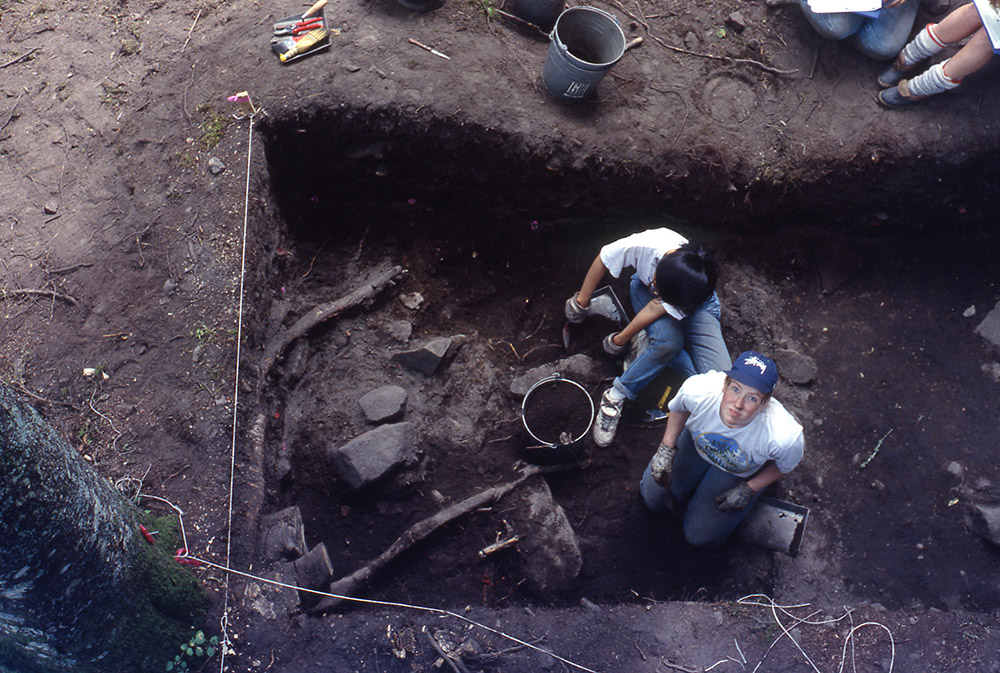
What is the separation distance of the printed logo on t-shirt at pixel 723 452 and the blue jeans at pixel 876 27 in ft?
9.56

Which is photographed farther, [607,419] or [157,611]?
[607,419]

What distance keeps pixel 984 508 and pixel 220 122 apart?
5283 mm

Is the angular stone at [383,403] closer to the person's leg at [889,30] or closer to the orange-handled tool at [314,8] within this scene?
the orange-handled tool at [314,8]

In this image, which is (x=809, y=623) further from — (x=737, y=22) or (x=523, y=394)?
(x=737, y=22)

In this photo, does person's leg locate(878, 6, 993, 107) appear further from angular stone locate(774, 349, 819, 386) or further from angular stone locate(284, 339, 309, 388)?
angular stone locate(284, 339, 309, 388)

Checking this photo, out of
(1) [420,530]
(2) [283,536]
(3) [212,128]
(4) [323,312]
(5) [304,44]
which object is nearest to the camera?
(2) [283,536]

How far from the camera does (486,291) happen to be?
427 centimetres

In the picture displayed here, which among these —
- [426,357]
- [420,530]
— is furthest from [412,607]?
[426,357]

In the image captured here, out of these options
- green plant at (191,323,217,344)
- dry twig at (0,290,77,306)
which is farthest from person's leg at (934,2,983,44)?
dry twig at (0,290,77,306)

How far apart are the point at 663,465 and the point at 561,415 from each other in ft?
2.34

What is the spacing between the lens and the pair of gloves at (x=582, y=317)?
150 inches

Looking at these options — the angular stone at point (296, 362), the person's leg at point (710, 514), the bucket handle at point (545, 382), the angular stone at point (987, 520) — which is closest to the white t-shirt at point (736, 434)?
the person's leg at point (710, 514)

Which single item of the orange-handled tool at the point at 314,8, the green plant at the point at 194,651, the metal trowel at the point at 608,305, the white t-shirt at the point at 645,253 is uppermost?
the orange-handled tool at the point at 314,8

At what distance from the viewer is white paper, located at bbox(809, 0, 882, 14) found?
3582 millimetres
